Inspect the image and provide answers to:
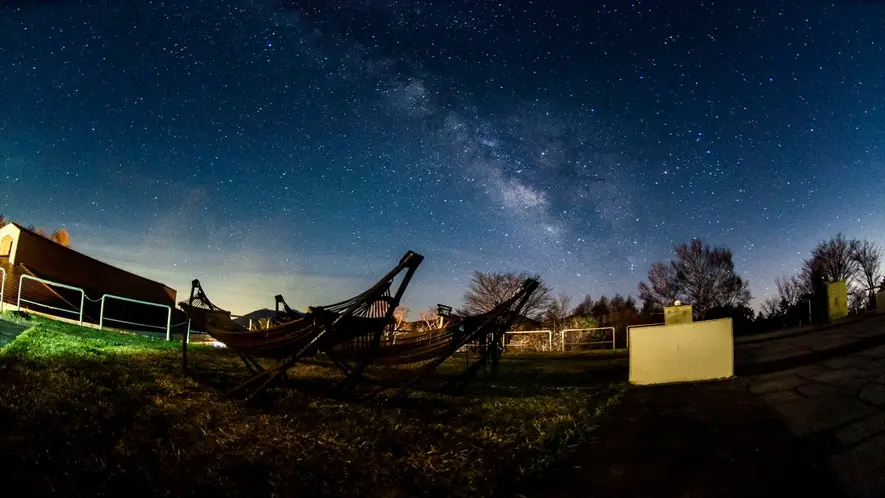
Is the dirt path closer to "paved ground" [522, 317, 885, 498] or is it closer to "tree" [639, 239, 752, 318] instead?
"paved ground" [522, 317, 885, 498]

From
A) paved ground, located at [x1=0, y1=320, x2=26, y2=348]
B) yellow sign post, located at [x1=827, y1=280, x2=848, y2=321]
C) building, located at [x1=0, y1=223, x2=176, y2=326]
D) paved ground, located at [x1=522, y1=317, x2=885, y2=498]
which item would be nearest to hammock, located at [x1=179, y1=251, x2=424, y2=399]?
paved ground, located at [x1=522, y1=317, x2=885, y2=498]

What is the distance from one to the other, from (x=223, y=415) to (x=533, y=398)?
350 centimetres

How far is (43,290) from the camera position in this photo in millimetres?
12844

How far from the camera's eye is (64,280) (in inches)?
561

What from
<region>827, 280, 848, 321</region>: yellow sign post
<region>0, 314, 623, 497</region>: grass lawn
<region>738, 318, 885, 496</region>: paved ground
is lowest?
<region>0, 314, 623, 497</region>: grass lawn

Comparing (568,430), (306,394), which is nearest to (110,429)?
(306,394)

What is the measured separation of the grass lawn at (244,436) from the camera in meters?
2.45

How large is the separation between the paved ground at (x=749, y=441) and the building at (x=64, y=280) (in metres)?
12.1

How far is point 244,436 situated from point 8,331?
5.62 metres

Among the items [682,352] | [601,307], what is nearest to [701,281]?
[601,307]

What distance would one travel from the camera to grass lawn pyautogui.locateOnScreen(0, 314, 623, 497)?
245 centimetres

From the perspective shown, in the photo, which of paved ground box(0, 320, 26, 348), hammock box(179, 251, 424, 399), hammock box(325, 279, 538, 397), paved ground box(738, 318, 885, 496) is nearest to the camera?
paved ground box(738, 318, 885, 496)

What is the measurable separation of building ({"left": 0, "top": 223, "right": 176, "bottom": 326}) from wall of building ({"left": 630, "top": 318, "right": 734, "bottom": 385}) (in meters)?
12.2

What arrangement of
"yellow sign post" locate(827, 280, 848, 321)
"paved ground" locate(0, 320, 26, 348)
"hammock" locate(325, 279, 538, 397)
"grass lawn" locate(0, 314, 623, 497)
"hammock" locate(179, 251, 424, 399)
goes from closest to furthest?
"grass lawn" locate(0, 314, 623, 497)
"hammock" locate(179, 251, 424, 399)
"hammock" locate(325, 279, 538, 397)
"paved ground" locate(0, 320, 26, 348)
"yellow sign post" locate(827, 280, 848, 321)
